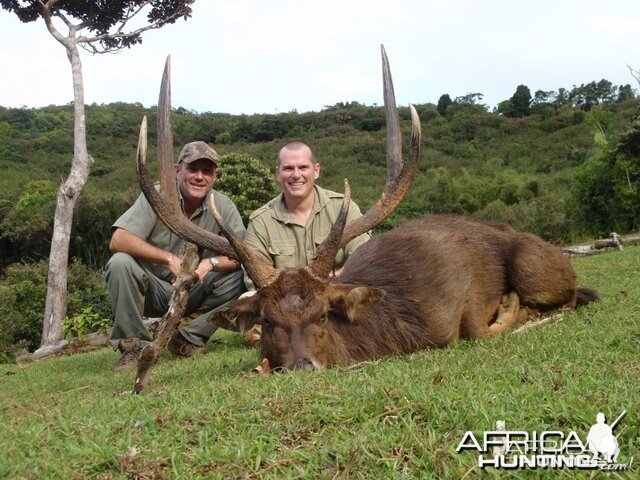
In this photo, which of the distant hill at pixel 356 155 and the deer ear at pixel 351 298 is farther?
the distant hill at pixel 356 155

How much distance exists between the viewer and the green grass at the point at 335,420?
267cm

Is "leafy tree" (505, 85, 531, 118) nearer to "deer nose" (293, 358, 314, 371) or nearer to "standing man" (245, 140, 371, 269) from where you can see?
"standing man" (245, 140, 371, 269)

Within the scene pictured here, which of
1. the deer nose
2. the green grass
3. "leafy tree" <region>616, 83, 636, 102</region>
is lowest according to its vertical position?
the deer nose

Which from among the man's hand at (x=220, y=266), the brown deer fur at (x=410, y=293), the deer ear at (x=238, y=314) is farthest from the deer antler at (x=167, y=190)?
the man's hand at (x=220, y=266)

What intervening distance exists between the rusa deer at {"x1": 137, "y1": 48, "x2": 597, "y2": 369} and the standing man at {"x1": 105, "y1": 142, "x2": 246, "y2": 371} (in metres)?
1.52

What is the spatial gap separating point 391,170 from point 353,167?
143 ft

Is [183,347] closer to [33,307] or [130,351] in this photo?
[130,351]

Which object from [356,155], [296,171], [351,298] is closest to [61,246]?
[296,171]

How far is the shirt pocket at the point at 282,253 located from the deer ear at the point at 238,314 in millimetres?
1727

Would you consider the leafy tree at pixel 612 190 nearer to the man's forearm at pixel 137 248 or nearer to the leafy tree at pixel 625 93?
the man's forearm at pixel 137 248

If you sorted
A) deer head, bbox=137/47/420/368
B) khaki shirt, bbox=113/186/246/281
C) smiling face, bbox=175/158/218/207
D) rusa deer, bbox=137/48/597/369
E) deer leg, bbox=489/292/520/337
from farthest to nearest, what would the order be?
smiling face, bbox=175/158/218/207
khaki shirt, bbox=113/186/246/281
deer leg, bbox=489/292/520/337
rusa deer, bbox=137/48/597/369
deer head, bbox=137/47/420/368

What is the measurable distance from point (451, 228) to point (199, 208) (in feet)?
9.65

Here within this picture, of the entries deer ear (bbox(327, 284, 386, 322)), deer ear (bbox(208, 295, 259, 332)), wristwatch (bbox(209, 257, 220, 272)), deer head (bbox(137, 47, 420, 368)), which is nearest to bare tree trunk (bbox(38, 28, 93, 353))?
wristwatch (bbox(209, 257, 220, 272))

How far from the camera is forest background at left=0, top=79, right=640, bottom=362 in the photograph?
2228 centimetres
